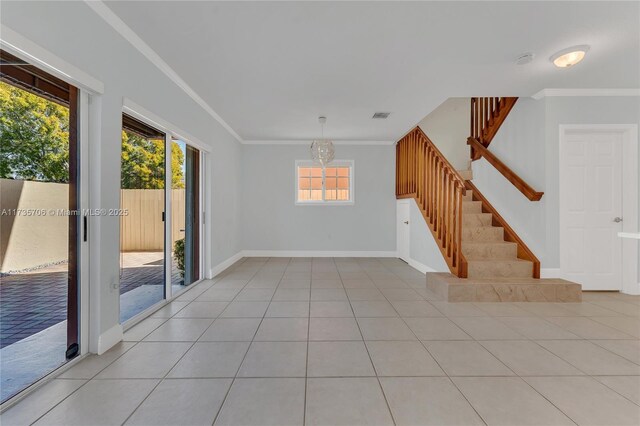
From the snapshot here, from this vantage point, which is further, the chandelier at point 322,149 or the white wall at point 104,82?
the chandelier at point 322,149

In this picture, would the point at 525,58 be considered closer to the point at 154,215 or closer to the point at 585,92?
the point at 585,92

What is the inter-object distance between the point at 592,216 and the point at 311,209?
4644 mm

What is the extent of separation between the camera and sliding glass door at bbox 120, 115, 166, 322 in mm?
2623

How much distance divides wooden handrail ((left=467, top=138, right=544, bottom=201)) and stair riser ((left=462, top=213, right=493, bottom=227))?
66 centimetres

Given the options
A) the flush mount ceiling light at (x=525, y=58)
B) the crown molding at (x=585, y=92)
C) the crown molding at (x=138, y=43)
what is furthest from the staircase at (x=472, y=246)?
the crown molding at (x=138, y=43)

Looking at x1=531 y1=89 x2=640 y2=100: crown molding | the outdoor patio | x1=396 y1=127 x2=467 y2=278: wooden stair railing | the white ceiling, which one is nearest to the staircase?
x1=396 y1=127 x2=467 y2=278: wooden stair railing

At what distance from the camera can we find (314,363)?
6.36 ft

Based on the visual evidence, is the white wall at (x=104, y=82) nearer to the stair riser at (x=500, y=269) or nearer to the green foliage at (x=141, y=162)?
the green foliage at (x=141, y=162)

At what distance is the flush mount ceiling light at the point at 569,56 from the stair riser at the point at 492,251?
87.7 inches

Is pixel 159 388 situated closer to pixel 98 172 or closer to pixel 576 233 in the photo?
pixel 98 172

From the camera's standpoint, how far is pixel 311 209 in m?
6.34

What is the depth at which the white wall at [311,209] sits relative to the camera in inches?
248

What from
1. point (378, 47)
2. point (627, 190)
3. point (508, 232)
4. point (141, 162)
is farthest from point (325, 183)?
point (627, 190)

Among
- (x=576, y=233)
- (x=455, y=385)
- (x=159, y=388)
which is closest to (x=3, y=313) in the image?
(x=159, y=388)
